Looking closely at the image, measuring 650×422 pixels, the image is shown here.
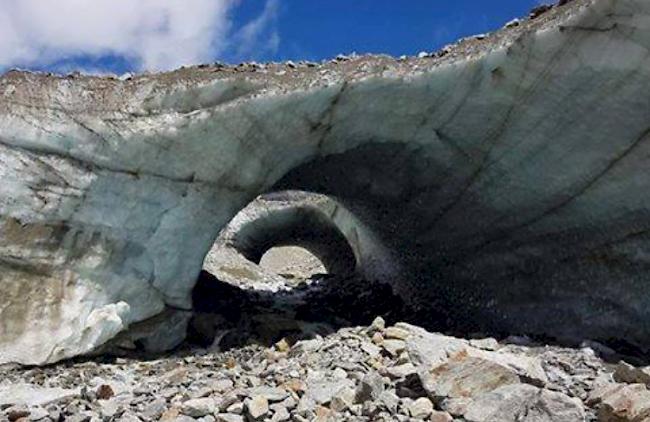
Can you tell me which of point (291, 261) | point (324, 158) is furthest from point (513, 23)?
point (291, 261)

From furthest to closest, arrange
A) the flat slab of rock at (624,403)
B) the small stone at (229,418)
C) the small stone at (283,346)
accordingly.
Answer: the small stone at (283,346)
the small stone at (229,418)
the flat slab of rock at (624,403)

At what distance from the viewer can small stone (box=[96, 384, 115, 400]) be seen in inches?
220

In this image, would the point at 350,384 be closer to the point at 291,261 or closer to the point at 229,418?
the point at 229,418

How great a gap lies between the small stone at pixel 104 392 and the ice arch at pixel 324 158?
82 centimetres

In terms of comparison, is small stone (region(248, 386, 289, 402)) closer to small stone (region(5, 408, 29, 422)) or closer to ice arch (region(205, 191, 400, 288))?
A: small stone (region(5, 408, 29, 422))

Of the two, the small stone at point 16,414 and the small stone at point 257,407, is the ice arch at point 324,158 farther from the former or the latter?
the small stone at point 257,407

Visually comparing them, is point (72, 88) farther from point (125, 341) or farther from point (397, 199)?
point (397, 199)

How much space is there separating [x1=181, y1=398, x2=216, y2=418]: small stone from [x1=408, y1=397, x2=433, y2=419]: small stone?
1.29 meters

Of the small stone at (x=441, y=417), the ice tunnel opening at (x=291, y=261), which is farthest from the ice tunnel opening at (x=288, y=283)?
the small stone at (x=441, y=417)

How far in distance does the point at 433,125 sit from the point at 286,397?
3.10m

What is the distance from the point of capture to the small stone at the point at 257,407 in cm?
493

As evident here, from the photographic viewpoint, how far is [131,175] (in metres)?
6.55

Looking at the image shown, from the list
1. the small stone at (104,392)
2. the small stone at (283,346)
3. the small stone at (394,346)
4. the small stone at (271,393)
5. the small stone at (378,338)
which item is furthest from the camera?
the small stone at (283,346)

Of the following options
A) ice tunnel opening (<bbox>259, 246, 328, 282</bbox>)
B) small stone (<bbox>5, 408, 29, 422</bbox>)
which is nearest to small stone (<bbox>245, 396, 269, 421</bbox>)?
small stone (<bbox>5, 408, 29, 422</bbox>)
